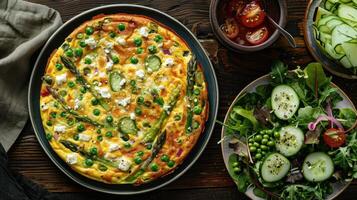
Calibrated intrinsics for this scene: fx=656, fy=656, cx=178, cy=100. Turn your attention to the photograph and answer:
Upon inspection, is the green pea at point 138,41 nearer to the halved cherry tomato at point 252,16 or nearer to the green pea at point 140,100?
the green pea at point 140,100

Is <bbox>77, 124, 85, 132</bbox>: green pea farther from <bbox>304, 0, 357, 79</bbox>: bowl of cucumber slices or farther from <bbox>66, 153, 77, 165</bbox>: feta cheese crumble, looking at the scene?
<bbox>304, 0, 357, 79</bbox>: bowl of cucumber slices

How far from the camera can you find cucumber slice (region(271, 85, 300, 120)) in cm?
433

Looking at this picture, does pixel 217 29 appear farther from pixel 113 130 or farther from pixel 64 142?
pixel 64 142

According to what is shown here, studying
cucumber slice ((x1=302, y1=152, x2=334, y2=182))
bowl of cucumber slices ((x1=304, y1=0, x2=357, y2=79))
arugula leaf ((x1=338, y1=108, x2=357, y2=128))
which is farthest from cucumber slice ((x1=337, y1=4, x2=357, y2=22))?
cucumber slice ((x1=302, y1=152, x2=334, y2=182))

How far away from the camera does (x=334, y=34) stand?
428 cm

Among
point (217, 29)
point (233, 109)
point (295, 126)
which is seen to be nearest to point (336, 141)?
point (295, 126)

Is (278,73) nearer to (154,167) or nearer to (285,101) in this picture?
(285,101)

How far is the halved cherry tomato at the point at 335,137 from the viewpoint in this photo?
14.0ft

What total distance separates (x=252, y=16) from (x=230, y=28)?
0.17 metres

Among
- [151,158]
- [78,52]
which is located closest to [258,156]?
[151,158]

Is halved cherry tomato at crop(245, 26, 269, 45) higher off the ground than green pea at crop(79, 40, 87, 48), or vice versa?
green pea at crop(79, 40, 87, 48)

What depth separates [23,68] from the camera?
14.2 feet

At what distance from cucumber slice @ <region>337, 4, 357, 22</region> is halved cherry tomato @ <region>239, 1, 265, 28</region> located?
0.51 metres

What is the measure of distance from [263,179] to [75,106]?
1316mm
